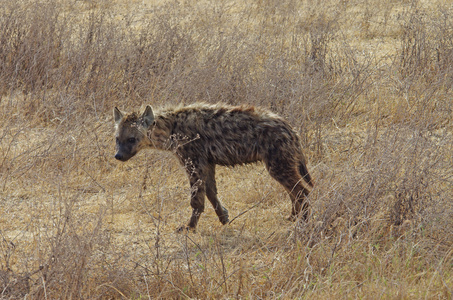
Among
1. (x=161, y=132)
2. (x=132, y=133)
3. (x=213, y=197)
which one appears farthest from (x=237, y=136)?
(x=132, y=133)

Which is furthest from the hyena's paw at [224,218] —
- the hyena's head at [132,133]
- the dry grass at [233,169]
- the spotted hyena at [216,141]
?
the hyena's head at [132,133]

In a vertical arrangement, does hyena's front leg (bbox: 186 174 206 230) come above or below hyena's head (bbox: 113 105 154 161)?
below

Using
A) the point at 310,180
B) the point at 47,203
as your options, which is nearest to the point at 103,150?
the point at 47,203

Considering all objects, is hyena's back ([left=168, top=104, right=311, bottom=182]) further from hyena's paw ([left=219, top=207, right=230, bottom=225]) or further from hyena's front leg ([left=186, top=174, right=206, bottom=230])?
hyena's paw ([left=219, top=207, right=230, bottom=225])

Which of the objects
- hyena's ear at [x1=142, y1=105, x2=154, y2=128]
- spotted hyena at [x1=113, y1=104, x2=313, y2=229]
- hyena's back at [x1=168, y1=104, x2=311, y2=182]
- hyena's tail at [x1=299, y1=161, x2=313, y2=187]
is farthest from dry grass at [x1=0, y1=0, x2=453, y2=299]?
hyena's ear at [x1=142, y1=105, x2=154, y2=128]

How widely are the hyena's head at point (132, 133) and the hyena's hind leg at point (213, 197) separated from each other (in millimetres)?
626

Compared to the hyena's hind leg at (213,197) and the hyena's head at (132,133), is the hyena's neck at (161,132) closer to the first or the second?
the hyena's head at (132,133)

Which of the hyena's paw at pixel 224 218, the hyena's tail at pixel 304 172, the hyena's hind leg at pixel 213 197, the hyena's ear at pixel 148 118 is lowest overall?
the hyena's paw at pixel 224 218

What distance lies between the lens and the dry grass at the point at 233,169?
375 cm

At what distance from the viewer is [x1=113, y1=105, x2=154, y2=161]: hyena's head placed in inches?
210

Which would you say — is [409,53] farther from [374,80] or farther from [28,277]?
[28,277]

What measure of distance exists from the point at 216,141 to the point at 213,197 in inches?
19.5

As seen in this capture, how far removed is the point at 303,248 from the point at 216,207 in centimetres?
140

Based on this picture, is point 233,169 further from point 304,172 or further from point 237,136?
point 304,172
